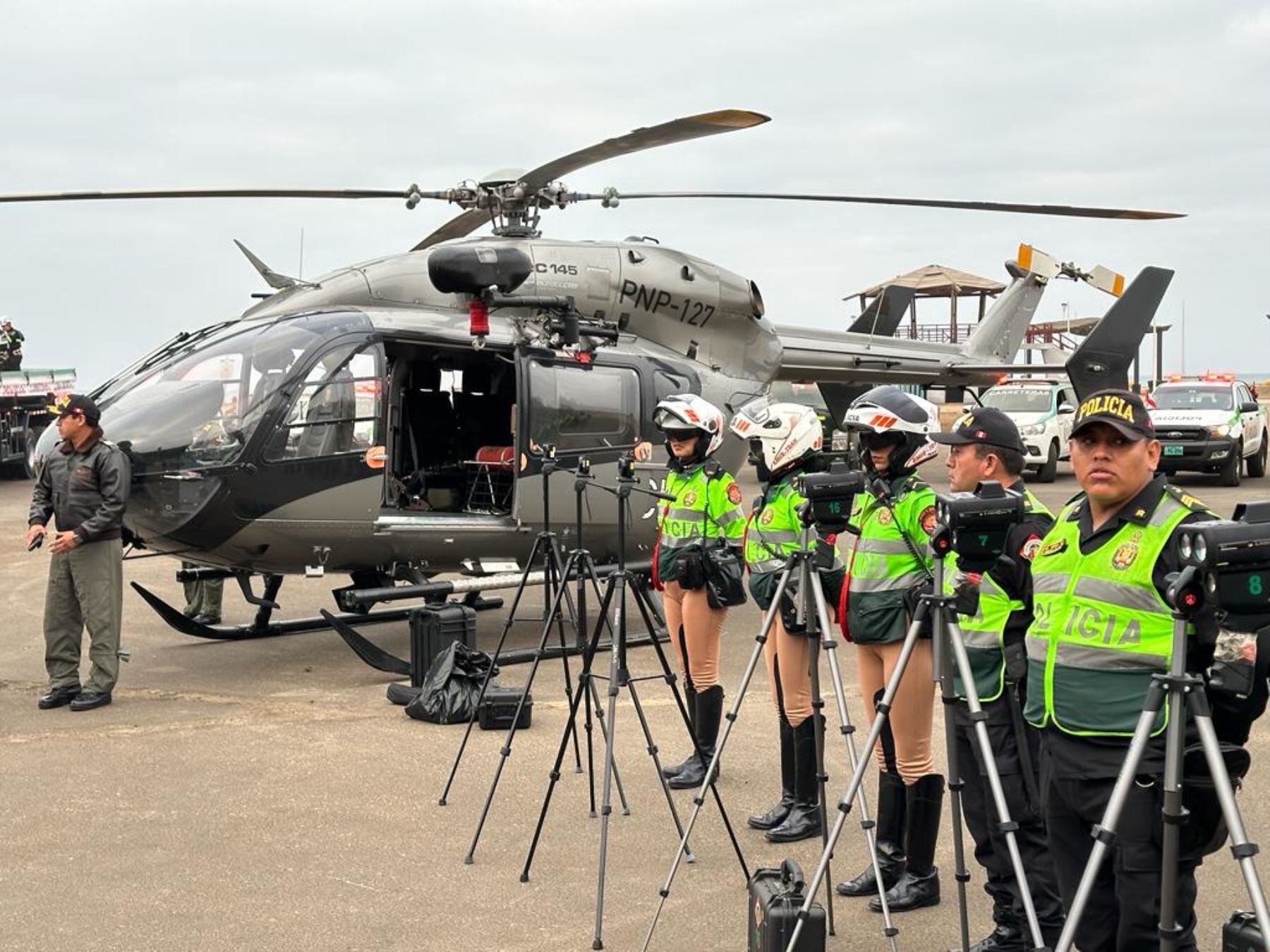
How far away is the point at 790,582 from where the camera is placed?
5.43 m

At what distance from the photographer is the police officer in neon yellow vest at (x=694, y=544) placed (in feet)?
21.0

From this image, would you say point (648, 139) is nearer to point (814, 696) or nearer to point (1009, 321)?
point (814, 696)

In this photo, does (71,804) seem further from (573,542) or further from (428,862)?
(573,542)

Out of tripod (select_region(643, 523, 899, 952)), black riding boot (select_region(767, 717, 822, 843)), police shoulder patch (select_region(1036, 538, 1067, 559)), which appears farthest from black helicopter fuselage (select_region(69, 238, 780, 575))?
police shoulder patch (select_region(1036, 538, 1067, 559))

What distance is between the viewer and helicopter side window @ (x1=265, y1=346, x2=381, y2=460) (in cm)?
859

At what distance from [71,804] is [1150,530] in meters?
4.90

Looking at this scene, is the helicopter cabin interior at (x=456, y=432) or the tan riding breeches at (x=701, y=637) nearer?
the tan riding breeches at (x=701, y=637)

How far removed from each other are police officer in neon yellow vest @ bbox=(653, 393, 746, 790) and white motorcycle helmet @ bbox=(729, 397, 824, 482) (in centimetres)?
65

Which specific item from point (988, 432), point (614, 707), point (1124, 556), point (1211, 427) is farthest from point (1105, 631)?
point (1211, 427)

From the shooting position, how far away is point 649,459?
10188 mm

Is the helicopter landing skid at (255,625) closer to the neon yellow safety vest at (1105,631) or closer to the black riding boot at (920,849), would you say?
the black riding boot at (920,849)

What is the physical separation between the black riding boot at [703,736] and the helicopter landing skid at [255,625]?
338 centimetres

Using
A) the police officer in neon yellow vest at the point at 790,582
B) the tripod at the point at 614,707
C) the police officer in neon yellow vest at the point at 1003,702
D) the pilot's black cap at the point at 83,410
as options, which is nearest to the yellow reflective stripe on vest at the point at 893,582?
the police officer in neon yellow vest at the point at 1003,702

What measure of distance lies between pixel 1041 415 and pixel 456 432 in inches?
593
